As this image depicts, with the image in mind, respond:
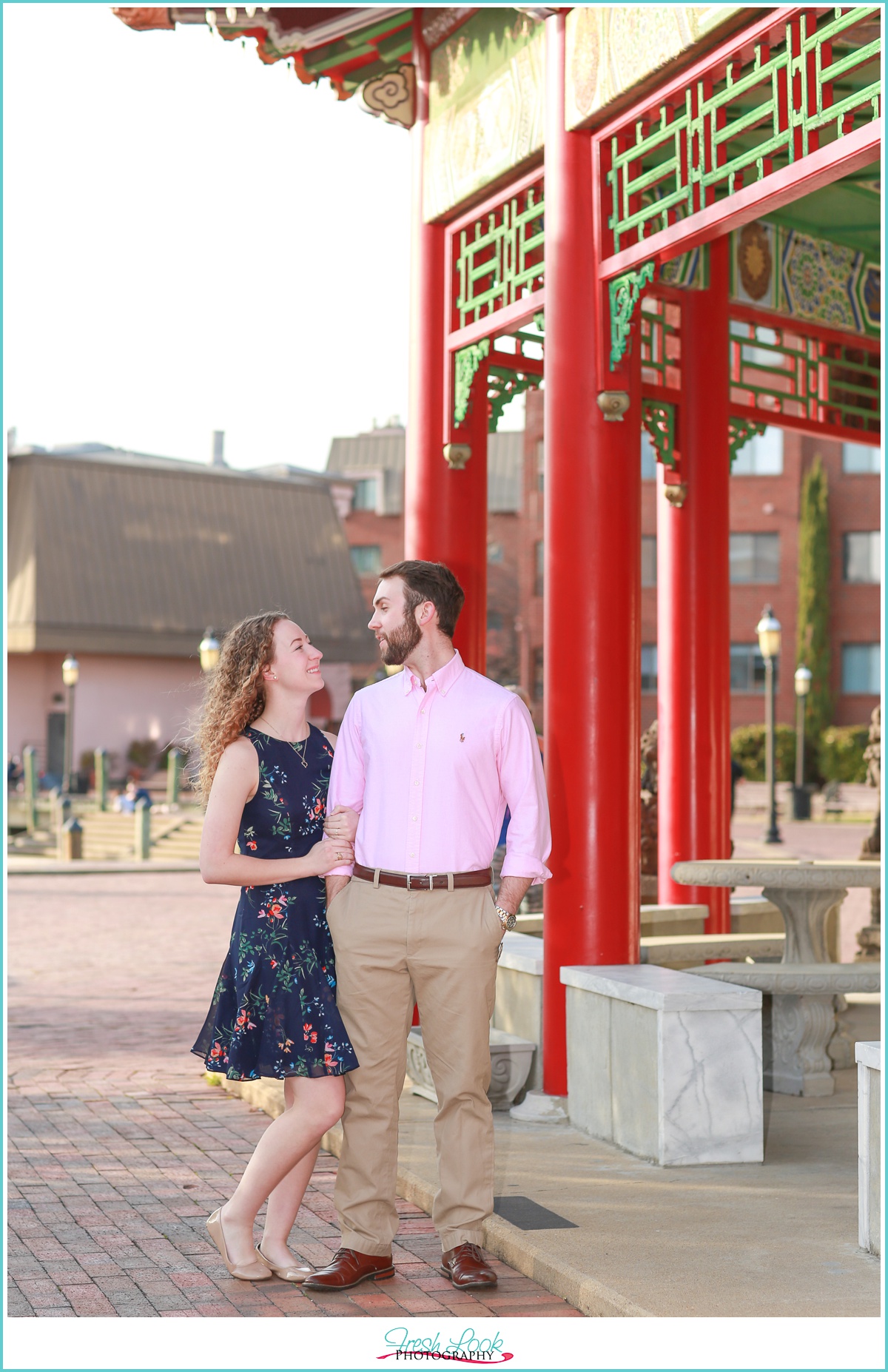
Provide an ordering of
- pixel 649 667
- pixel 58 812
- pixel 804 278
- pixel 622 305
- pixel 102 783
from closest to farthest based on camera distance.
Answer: pixel 622 305 → pixel 804 278 → pixel 58 812 → pixel 102 783 → pixel 649 667

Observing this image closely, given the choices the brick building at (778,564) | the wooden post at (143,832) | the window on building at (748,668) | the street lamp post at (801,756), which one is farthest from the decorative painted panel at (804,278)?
the window on building at (748,668)

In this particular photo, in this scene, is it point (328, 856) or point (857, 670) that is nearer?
point (328, 856)

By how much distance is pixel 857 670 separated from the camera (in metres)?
41.2

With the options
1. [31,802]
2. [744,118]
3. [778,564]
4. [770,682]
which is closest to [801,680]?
[778,564]

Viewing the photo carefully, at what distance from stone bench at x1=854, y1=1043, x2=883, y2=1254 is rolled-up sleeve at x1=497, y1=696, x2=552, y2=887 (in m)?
1.17

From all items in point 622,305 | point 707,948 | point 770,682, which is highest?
point 622,305

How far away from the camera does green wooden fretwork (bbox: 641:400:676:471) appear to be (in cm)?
923

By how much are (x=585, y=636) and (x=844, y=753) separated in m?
33.5

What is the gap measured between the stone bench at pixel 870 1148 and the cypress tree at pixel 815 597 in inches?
1436

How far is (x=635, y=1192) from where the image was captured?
5.27m

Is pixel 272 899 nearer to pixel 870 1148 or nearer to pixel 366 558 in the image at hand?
pixel 870 1148

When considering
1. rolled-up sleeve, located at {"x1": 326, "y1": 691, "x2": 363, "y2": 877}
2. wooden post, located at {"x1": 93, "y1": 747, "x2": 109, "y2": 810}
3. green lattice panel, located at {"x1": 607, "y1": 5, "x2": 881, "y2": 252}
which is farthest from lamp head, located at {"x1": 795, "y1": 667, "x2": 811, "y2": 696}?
rolled-up sleeve, located at {"x1": 326, "y1": 691, "x2": 363, "y2": 877}

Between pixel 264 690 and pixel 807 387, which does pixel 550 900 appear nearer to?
pixel 264 690

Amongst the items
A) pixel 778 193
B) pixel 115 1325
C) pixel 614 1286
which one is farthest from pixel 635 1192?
pixel 778 193
